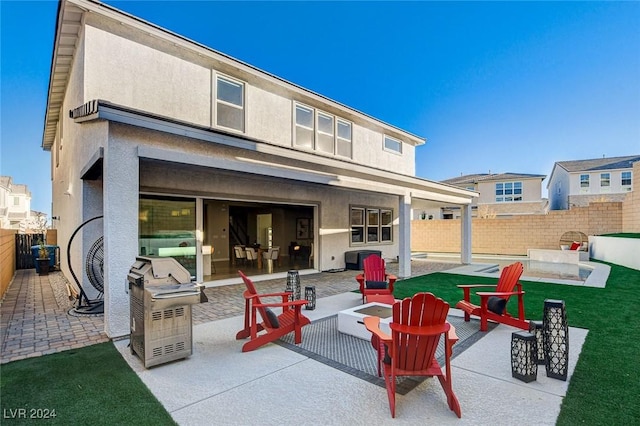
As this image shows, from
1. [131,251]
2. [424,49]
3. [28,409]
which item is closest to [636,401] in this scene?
[28,409]

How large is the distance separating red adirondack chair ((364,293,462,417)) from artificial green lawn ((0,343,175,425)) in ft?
6.88

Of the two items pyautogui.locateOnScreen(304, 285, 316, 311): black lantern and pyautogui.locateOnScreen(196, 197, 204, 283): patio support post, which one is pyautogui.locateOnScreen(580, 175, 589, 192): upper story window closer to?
pyautogui.locateOnScreen(304, 285, 316, 311): black lantern

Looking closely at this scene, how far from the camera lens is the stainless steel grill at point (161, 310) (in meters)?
3.75

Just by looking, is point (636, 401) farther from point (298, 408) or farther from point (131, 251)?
point (131, 251)

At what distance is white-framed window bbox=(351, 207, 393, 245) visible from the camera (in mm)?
13633

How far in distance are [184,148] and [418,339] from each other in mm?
4899

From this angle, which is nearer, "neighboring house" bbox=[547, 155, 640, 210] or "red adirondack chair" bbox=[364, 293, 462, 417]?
"red adirondack chair" bbox=[364, 293, 462, 417]

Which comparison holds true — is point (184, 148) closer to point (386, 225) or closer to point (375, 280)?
point (375, 280)

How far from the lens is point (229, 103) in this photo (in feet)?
30.0

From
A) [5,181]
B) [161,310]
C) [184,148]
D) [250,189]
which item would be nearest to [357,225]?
[250,189]

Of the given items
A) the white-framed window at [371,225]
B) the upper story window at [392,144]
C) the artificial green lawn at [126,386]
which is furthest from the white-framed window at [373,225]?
the artificial green lawn at [126,386]

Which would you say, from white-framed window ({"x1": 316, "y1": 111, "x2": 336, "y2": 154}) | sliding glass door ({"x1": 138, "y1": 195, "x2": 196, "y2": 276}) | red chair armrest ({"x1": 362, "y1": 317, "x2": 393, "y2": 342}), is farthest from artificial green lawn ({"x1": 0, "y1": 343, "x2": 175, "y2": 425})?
white-framed window ({"x1": 316, "y1": 111, "x2": 336, "y2": 154})

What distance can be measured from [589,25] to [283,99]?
42.7 feet

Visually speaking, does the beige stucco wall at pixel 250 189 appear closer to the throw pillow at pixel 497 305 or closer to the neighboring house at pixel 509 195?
the throw pillow at pixel 497 305
